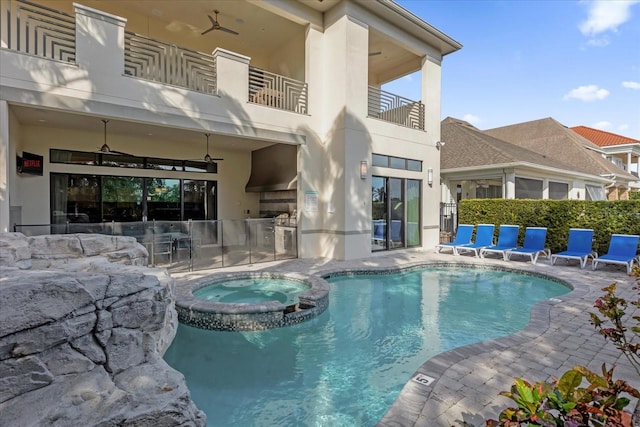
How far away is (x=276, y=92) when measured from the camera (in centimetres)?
1112

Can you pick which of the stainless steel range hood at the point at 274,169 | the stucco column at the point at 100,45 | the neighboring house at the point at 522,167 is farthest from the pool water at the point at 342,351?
the neighboring house at the point at 522,167

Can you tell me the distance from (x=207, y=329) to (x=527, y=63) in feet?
69.6

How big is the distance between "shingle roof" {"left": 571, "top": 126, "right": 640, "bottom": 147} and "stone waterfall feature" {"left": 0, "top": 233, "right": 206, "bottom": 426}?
127 feet

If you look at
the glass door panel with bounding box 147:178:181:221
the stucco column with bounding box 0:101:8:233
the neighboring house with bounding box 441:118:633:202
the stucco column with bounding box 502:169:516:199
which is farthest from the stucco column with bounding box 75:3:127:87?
the stucco column with bounding box 502:169:516:199

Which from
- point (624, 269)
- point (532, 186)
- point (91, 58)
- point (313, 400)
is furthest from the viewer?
point (532, 186)

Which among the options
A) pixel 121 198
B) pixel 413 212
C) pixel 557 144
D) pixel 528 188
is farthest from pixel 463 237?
pixel 557 144

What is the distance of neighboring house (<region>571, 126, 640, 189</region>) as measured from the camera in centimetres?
2930

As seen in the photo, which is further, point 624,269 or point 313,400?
point 624,269

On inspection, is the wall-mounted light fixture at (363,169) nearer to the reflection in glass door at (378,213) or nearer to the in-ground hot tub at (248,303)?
the reflection in glass door at (378,213)

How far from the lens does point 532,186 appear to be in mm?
17641

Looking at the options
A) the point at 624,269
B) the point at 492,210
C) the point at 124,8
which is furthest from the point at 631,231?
the point at 124,8

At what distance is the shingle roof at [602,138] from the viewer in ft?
99.4

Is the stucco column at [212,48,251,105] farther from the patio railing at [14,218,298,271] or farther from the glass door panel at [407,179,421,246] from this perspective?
the glass door panel at [407,179,421,246]

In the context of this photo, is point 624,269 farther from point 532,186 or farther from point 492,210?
point 532,186
